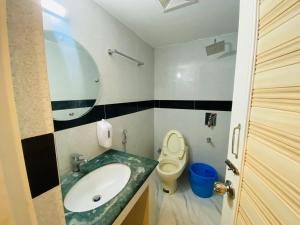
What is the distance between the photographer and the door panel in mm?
345

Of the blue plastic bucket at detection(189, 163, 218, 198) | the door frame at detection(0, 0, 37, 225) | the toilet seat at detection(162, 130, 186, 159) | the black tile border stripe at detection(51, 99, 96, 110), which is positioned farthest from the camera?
the toilet seat at detection(162, 130, 186, 159)

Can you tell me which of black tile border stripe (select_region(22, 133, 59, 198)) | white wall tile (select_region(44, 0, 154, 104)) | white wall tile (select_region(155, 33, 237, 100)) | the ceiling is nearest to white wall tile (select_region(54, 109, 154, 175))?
white wall tile (select_region(44, 0, 154, 104))

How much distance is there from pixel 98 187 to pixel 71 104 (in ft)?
2.15

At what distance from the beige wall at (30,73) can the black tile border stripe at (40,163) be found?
14mm

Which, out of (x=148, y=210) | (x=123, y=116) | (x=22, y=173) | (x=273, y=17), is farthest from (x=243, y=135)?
(x=123, y=116)

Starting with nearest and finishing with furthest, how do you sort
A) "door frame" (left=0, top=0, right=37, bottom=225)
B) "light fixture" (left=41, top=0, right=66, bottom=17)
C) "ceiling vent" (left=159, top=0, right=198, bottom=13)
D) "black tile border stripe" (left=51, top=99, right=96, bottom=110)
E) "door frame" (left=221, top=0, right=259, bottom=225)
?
"door frame" (left=0, top=0, right=37, bottom=225) → "door frame" (left=221, top=0, right=259, bottom=225) → "light fixture" (left=41, top=0, right=66, bottom=17) → "black tile border stripe" (left=51, top=99, right=96, bottom=110) → "ceiling vent" (left=159, top=0, right=198, bottom=13)

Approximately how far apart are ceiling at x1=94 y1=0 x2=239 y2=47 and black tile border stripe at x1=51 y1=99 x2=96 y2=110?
2.77 ft

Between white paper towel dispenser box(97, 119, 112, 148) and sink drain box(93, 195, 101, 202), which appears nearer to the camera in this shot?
sink drain box(93, 195, 101, 202)

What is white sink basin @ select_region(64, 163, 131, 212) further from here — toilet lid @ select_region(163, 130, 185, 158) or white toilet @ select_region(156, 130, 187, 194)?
toilet lid @ select_region(163, 130, 185, 158)

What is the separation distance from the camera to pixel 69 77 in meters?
1.04

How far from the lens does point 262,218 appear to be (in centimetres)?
44

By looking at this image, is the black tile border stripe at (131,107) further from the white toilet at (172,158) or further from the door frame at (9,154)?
the door frame at (9,154)

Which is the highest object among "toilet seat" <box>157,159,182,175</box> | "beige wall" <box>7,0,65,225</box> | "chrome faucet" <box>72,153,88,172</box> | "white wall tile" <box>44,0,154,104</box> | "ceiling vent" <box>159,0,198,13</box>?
"ceiling vent" <box>159,0,198,13</box>

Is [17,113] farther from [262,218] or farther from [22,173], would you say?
[262,218]
